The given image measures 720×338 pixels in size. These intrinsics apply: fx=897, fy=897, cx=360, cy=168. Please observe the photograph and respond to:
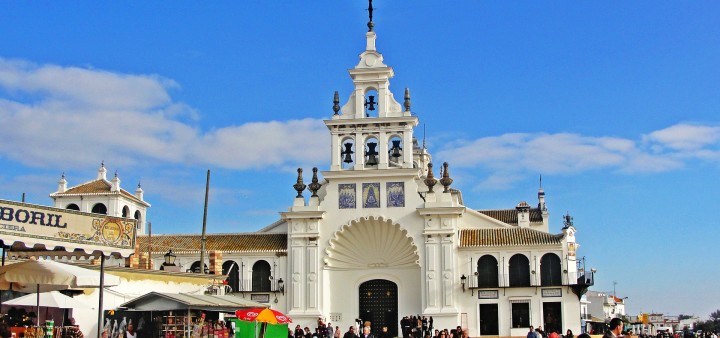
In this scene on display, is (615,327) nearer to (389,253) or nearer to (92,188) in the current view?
(389,253)

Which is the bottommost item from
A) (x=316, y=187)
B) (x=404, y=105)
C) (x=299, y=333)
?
(x=299, y=333)

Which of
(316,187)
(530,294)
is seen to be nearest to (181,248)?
(316,187)

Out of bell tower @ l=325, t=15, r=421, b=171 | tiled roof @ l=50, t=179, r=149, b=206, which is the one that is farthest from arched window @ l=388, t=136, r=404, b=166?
tiled roof @ l=50, t=179, r=149, b=206

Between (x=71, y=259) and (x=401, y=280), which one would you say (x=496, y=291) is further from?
(x=71, y=259)

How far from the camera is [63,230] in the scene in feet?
63.9

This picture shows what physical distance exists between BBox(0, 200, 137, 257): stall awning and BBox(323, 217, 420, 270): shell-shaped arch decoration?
2531 cm

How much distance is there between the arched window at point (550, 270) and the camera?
4425 centimetres

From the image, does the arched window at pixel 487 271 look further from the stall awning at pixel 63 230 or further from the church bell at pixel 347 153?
the stall awning at pixel 63 230

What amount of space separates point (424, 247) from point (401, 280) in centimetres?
241

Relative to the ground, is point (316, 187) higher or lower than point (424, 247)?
higher

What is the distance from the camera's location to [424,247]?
44781 millimetres

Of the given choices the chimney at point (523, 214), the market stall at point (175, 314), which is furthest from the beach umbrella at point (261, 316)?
the chimney at point (523, 214)

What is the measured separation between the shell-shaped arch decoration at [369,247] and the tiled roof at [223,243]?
281 cm

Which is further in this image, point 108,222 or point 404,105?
point 404,105
